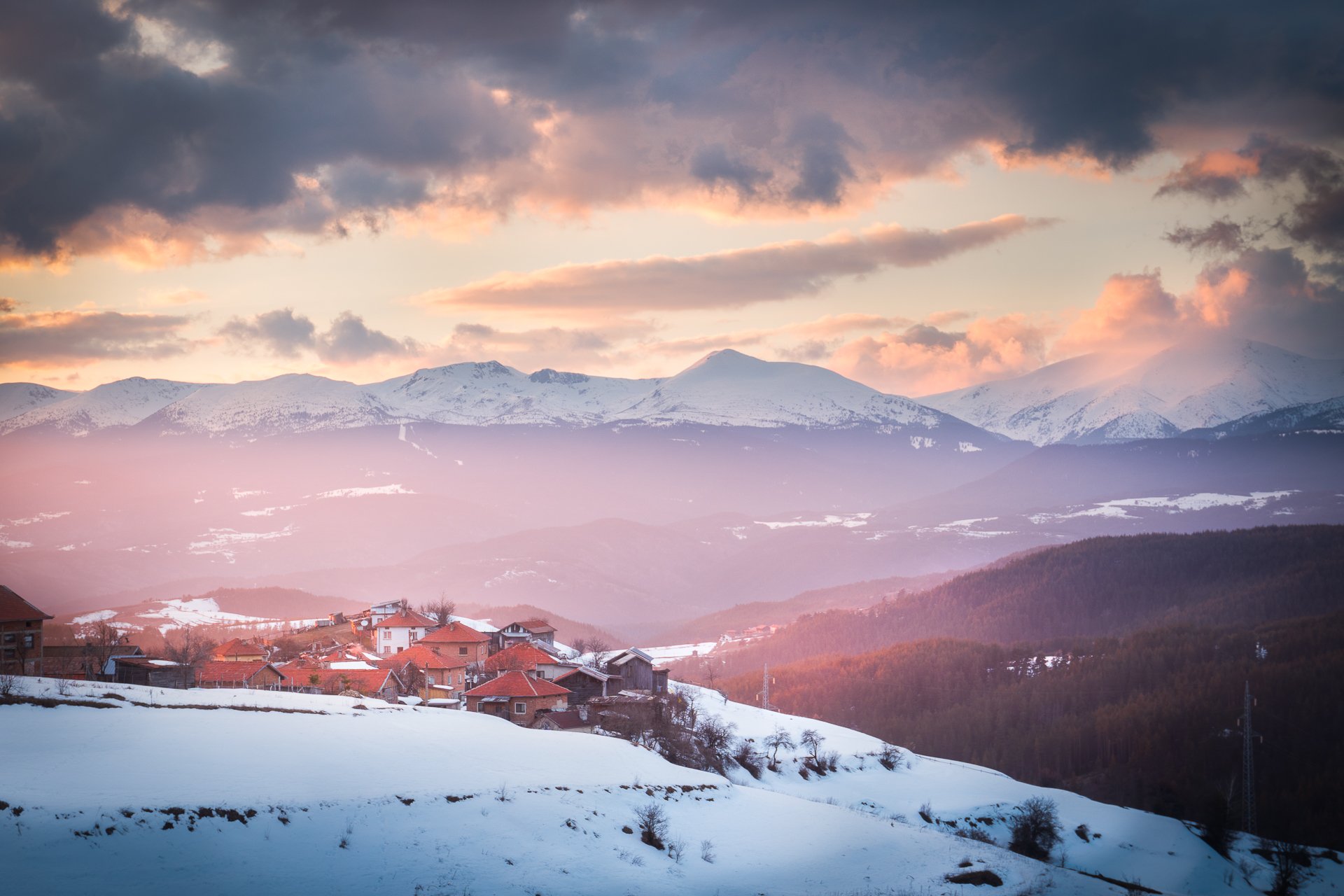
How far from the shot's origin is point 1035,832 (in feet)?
210

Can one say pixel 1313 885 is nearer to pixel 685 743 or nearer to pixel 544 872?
pixel 685 743

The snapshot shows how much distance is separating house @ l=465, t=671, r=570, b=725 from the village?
71 millimetres

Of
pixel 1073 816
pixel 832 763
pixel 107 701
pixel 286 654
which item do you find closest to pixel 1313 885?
pixel 1073 816

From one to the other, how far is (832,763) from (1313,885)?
110 ft

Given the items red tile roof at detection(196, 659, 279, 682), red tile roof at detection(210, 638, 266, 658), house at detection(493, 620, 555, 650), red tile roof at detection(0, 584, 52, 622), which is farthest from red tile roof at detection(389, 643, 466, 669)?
red tile roof at detection(0, 584, 52, 622)

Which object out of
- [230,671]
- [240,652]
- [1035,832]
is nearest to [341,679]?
[230,671]

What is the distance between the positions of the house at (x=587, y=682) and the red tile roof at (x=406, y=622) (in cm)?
2512

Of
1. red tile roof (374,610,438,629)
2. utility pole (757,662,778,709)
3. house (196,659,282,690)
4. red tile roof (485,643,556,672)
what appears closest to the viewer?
house (196,659,282,690)

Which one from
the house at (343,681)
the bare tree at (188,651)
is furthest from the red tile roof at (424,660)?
the bare tree at (188,651)

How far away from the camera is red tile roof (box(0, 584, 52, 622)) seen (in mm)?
57469

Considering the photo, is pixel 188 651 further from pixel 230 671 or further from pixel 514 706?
pixel 514 706

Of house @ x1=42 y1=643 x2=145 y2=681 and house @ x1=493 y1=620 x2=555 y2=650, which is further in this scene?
house @ x1=493 y1=620 x2=555 y2=650

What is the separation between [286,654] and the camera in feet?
319

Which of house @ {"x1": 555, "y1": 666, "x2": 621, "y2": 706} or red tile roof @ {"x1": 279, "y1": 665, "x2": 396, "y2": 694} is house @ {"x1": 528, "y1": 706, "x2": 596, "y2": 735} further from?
red tile roof @ {"x1": 279, "y1": 665, "x2": 396, "y2": 694}
